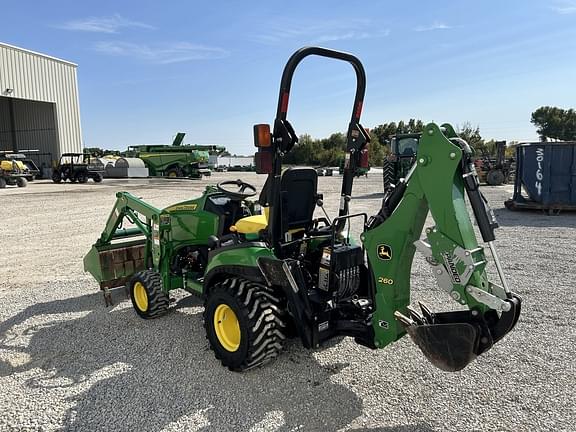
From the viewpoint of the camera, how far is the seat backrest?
3355 millimetres

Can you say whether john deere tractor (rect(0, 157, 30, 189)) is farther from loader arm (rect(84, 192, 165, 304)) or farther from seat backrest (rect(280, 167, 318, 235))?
seat backrest (rect(280, 167, 318, 235))

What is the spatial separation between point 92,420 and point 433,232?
2409 millimetres

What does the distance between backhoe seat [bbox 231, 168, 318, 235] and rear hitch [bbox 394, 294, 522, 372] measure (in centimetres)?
127

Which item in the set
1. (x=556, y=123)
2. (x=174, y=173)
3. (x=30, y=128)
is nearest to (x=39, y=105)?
(x=30, y=128)

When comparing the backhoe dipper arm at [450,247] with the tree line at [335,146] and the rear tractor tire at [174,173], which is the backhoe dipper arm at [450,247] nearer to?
the rear tractor tire at [174,173]

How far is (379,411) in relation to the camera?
9.40ft

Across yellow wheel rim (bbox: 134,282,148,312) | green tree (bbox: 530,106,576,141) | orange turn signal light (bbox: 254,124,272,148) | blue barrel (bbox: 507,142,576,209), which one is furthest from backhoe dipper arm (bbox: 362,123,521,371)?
green tree (bbox: 530,106,576,141)

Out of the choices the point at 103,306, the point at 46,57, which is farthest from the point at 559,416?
the point at 46,57

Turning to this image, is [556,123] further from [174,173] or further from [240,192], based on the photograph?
[240,192]

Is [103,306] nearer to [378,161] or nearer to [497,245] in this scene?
[497,245]

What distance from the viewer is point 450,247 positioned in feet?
8.39

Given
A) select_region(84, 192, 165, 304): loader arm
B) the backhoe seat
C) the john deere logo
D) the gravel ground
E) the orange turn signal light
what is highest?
the orange turn signal light

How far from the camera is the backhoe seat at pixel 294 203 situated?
11.0 feet

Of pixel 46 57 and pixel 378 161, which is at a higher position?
pixel 46 57
